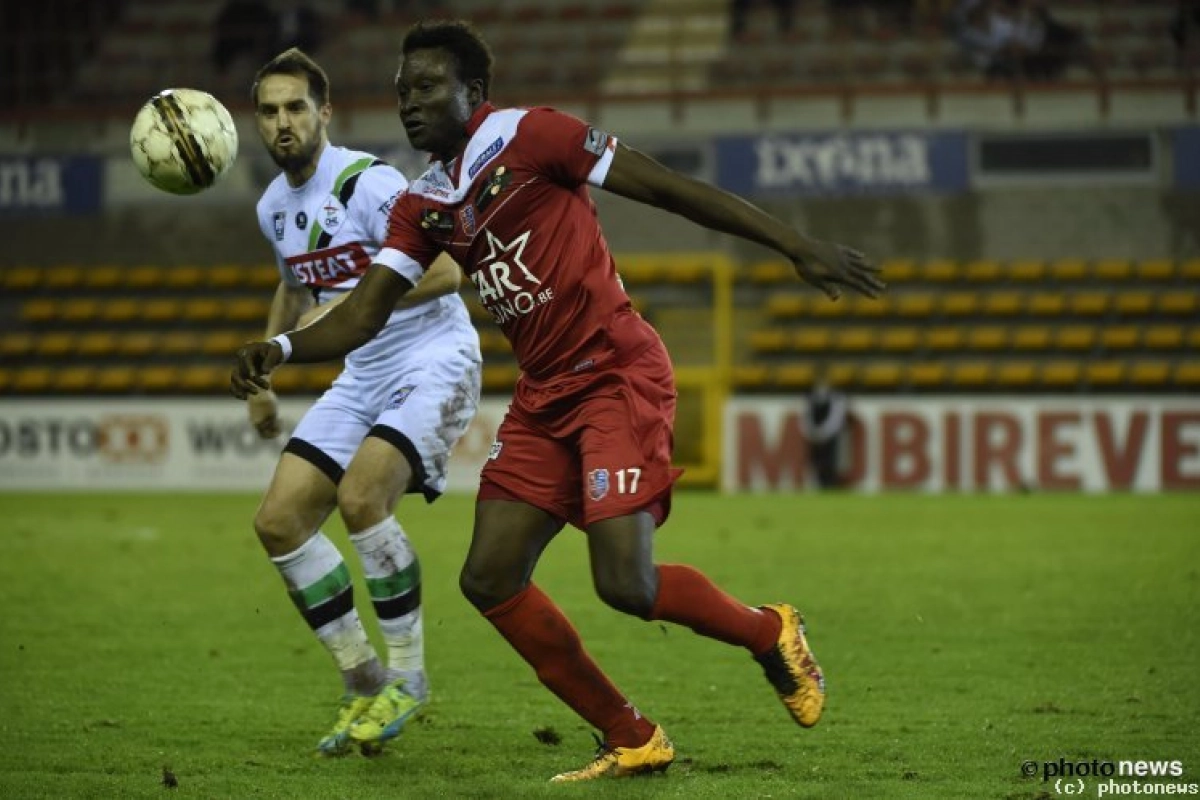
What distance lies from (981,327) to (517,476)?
1876 centimetres

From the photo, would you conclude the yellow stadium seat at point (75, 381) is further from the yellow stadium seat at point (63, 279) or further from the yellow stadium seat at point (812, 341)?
the yellow stadium seat at point (812, 341)

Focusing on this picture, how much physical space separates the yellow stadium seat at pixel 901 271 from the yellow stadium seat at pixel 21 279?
11860 millimetres

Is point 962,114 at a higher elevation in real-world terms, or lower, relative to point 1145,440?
higher

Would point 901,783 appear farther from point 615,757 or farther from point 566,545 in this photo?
point 566,545

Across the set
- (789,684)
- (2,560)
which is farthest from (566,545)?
(789,684)

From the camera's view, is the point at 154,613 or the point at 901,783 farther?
the point at 154,613

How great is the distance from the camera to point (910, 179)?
2320 cm

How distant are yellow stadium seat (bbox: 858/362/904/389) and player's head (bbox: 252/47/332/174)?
54.6ft

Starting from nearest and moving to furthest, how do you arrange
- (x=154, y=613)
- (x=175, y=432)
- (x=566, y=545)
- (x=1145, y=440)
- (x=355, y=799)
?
(x=355, y=799) → (x=154, y=613) → (x=566, y=545) → (x=1145, y=440) → (x=175, y=432)

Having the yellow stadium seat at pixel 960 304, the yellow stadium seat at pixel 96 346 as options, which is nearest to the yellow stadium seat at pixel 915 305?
Result: the yellow stadium seat at pixel 960 304

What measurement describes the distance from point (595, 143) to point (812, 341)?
18436 mm

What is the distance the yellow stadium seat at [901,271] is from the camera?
76.6 ft

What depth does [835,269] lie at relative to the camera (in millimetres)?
4785

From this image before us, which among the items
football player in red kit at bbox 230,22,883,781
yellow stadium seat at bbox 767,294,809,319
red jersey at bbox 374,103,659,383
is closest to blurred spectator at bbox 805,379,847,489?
yellow stadium seat at bbox 767,294,809,319
